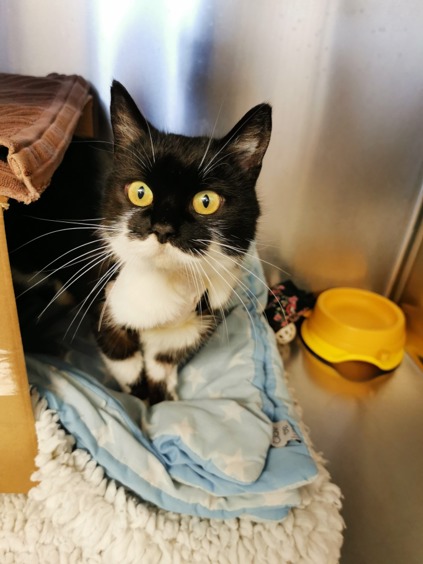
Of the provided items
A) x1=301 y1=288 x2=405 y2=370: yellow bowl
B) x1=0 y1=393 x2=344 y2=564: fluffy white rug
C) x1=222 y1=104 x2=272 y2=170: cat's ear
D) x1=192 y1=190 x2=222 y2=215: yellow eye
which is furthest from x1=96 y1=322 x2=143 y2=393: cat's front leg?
x1=301 y1=288 x2=405 y2=370: yellow bowl

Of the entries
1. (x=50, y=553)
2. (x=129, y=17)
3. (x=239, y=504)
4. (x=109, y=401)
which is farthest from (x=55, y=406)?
(x=129, y=17)

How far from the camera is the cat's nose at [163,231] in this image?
68 cm

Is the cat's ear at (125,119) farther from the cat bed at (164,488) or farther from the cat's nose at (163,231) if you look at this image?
the cat bed at (164,488)

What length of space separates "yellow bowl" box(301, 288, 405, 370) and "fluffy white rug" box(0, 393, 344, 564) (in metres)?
0.59

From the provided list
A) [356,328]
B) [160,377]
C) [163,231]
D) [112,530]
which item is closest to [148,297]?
[163,231]

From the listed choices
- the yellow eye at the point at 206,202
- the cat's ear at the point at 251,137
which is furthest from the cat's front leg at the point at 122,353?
the cat's ear at the point at 251,137

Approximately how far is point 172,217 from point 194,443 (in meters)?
0.46

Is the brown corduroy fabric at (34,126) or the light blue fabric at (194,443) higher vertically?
the brown corduroy fabric at (34,126)

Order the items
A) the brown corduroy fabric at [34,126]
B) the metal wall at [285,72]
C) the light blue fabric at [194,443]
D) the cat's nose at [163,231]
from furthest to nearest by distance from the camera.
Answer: the metal wall at [285,72]
the light blue fabric at [194,443]
the cat's nose at [163,231]
the brown corduroy fabric at [34,126]

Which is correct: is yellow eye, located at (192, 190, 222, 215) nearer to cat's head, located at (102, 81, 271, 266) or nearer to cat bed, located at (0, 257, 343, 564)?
cat's head, located at (102, 81, 271, 266)

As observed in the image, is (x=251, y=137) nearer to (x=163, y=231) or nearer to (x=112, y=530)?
(x=163, y=231)

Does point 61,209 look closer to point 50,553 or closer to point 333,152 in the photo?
point 50,553

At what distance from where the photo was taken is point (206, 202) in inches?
29.3

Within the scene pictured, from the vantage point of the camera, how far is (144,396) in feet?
3.46
